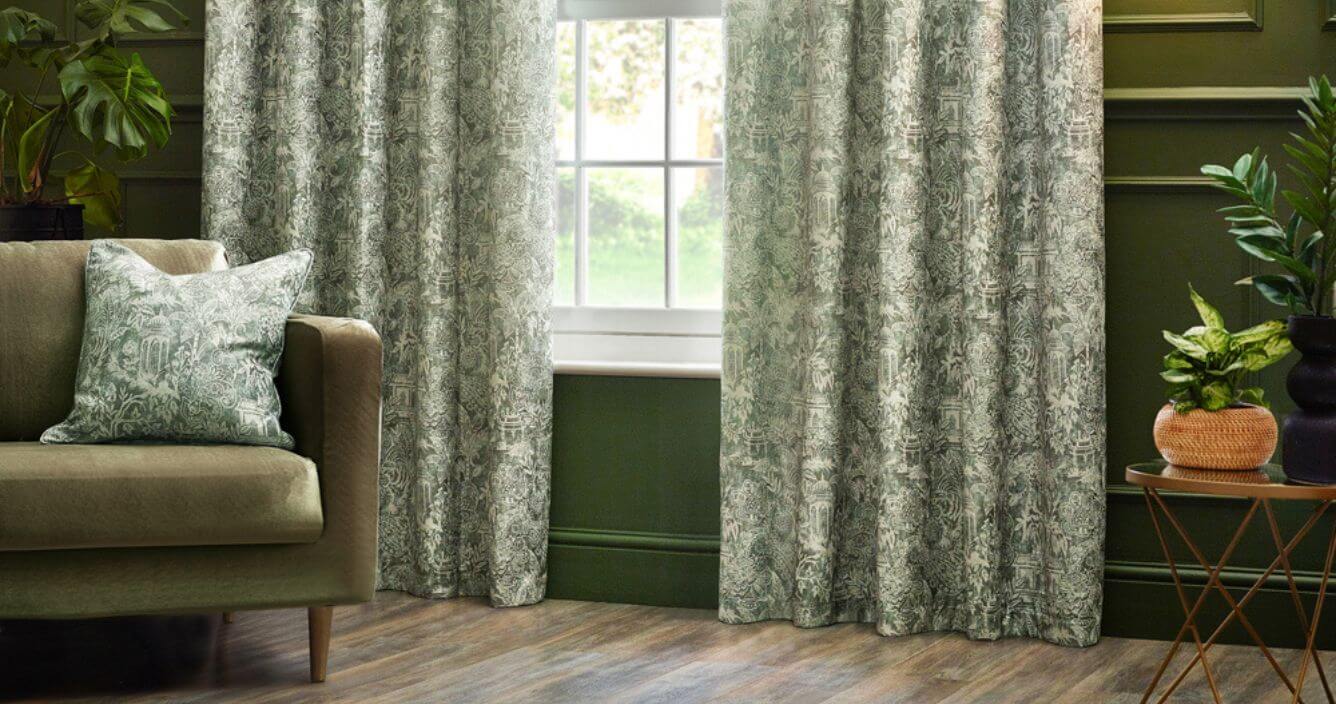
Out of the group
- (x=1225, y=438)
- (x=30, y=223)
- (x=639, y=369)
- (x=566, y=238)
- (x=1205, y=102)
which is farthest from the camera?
(x=566, y=238)

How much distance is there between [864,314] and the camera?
3.16m

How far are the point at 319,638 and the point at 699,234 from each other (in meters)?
1.44

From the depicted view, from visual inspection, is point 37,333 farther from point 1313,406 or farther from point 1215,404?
point 1313,406

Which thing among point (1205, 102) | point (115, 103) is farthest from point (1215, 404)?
point (115, 103)

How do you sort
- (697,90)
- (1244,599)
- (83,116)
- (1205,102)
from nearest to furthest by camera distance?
1. (1244,599)
2. (1205,102)
3. (83,116)
4. (697,90)

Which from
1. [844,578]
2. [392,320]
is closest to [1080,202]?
[844,578]

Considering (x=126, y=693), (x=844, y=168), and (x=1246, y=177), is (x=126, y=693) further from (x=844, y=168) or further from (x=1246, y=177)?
(x=1246, y=177)

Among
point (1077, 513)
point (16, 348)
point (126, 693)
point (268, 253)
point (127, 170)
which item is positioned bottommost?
point (126, 693)

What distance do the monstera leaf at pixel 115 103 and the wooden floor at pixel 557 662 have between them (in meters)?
1.13

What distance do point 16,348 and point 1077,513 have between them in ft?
7.52

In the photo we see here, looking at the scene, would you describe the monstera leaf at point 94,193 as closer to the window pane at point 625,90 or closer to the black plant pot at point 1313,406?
the window pane at point 625,90

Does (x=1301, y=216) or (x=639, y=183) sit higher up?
(x=639, y=183)

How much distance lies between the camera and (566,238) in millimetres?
3600

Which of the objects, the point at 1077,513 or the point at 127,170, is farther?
the point at 127,170
